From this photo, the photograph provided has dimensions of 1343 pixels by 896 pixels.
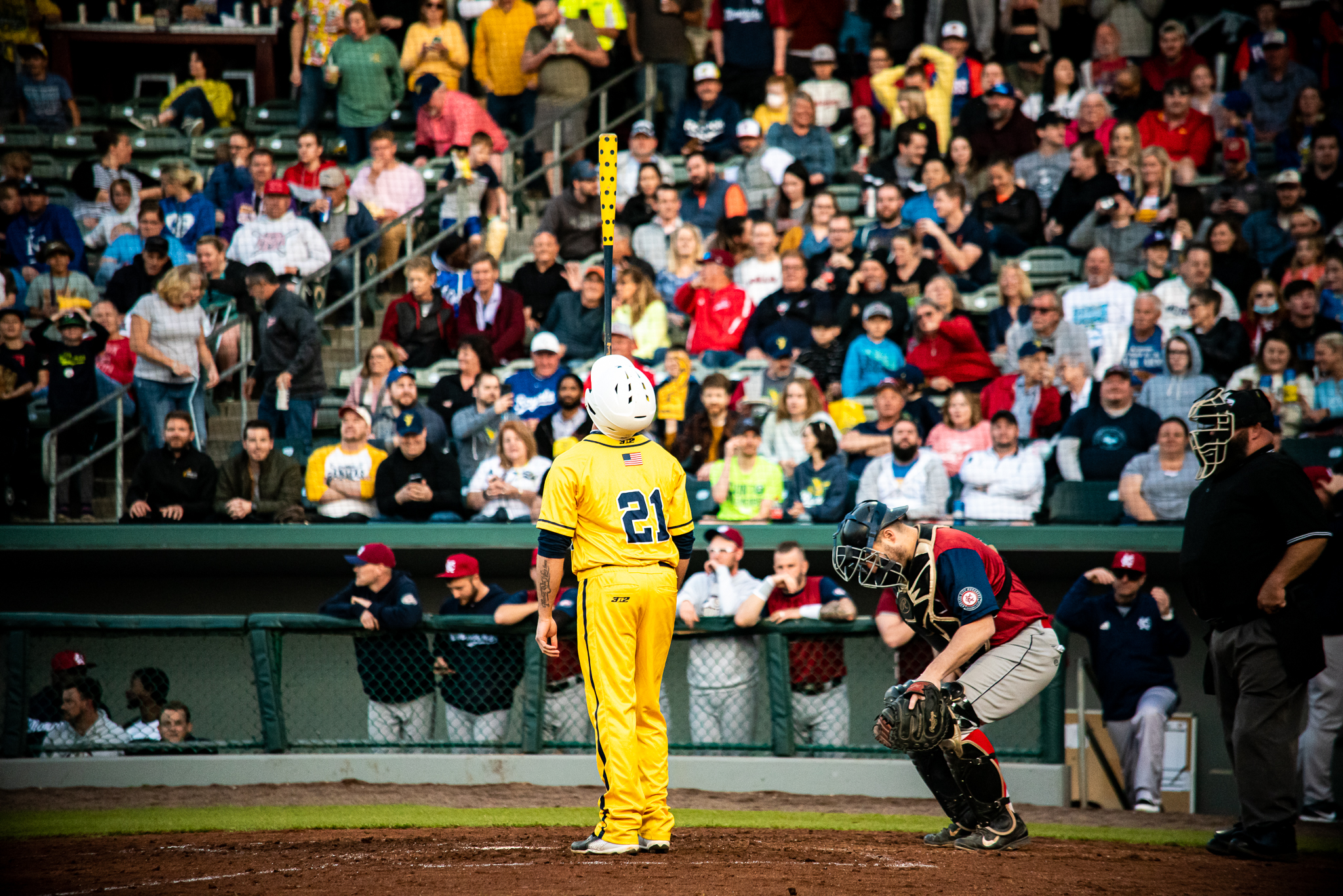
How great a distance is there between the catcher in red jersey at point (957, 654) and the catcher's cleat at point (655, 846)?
1021mm

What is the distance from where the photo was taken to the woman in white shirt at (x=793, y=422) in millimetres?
9961

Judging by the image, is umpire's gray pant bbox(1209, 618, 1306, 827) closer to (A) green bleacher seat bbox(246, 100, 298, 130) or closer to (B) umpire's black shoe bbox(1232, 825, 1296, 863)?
(B) umpire's black shoe bbox(1232, 825, 1296, 863)

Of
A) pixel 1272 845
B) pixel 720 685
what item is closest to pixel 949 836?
pixel 1272 845

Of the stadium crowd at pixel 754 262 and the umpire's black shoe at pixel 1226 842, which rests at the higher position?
the stadium crowd at pixel 754 262

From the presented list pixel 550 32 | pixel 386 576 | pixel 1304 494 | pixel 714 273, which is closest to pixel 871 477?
pixel 714 273

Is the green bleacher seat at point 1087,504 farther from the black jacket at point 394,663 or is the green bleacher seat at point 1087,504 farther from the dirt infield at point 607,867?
the black jacket at point 394,663

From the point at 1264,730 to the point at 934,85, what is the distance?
28.9 feet

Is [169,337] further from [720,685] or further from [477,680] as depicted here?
[720,685]

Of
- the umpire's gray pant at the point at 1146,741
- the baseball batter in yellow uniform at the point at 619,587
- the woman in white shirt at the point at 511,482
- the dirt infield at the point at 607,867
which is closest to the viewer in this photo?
the dirt infield at the point at 607,867

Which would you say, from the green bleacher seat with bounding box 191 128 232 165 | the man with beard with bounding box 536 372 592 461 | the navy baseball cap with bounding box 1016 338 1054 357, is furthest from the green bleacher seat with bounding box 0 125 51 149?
the navy baseball cap with bounding box 1016 338 1054 357

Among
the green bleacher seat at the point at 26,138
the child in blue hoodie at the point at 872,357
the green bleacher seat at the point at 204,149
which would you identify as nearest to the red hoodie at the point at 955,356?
the child in blue hoodie at the point at 872,357

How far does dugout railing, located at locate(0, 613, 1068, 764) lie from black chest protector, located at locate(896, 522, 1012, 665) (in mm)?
2350

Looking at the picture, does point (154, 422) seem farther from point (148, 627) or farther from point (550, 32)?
point (550, 32)

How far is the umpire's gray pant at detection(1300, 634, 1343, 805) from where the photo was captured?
7.59 metres
